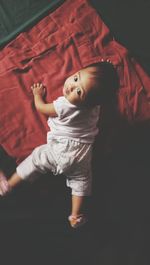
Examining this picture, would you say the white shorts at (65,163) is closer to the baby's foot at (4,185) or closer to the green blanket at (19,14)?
the baby's foot at (4,185)

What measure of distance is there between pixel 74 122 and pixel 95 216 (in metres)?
Result: 0.40

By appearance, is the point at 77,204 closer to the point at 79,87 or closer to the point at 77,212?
the point at 77,212

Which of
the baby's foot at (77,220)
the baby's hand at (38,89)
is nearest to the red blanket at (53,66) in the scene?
the baby's hand at (38,89)

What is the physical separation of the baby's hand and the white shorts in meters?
0.19

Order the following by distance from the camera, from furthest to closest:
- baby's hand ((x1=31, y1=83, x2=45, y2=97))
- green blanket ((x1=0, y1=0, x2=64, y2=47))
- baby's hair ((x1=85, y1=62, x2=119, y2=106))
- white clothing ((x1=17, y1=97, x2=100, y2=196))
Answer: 1. green blanket ((x1=0, y1=0, x2=64, y2=47))
2. baby's hand ((x1=31, y1=83, x2=45, y2=97))
3. white clothing ((x1=17, y1=97, x2=100, y2=196))
4. baby's hair ((x1=85, y1=62, x2=119, y2=106))

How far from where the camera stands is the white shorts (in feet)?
3.44

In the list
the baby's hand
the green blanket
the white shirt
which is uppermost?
the green blanket

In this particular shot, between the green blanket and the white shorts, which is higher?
the green blanket

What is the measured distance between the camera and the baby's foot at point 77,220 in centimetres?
113

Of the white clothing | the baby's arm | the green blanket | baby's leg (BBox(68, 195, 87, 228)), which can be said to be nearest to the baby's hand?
the baby's arm

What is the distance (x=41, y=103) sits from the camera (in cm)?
112

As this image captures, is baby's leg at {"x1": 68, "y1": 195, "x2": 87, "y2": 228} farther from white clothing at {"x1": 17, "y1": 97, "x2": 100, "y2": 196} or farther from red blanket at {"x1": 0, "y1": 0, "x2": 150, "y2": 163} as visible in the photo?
red blanket at {"x1": 0, "y1": 0, "x2": 150, "y2": 163}

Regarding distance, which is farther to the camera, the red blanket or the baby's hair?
the red blanket

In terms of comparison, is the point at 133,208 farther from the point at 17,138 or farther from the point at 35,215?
the point at 17,138
